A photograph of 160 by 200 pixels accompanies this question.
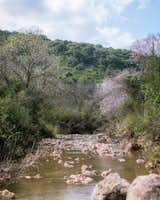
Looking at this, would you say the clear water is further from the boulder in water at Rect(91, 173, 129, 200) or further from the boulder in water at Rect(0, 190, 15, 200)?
the boulder in water at Rect(91, 173, 129, 200)

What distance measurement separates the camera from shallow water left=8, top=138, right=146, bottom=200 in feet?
39.1

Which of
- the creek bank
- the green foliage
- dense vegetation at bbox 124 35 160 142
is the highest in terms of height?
the green foliage

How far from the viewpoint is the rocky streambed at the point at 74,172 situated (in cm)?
1164

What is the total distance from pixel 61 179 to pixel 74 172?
1458 millimetres

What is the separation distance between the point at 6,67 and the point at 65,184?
49.8 feet

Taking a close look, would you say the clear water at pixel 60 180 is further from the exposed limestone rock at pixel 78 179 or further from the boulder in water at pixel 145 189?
the boulder in water at pixel 145 189

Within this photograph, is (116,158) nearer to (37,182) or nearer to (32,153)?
(32,153)

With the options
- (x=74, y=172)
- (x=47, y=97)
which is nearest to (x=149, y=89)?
(x=74, y=172)

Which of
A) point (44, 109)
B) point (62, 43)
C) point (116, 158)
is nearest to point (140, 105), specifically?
point (44, 109)

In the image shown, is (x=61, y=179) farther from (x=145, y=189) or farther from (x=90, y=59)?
(x=90, y=59)

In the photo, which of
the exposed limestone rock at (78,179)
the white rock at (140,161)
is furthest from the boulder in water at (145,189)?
the white rock at (140,161)

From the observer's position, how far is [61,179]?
47.6 ft

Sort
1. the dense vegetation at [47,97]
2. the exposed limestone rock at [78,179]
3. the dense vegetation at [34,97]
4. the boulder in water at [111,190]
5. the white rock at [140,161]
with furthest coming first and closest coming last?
the dense vegetation at [47,97] → the dense vegetation at [34,97] → the white rock at [140,161] → the exposed limestone rock at [78,179] → the boulder in water at [111,190]

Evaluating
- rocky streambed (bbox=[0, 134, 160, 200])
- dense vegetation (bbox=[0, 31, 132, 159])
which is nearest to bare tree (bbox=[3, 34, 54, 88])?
dense vegetation (bbox=[0, 31, 132, 159])
